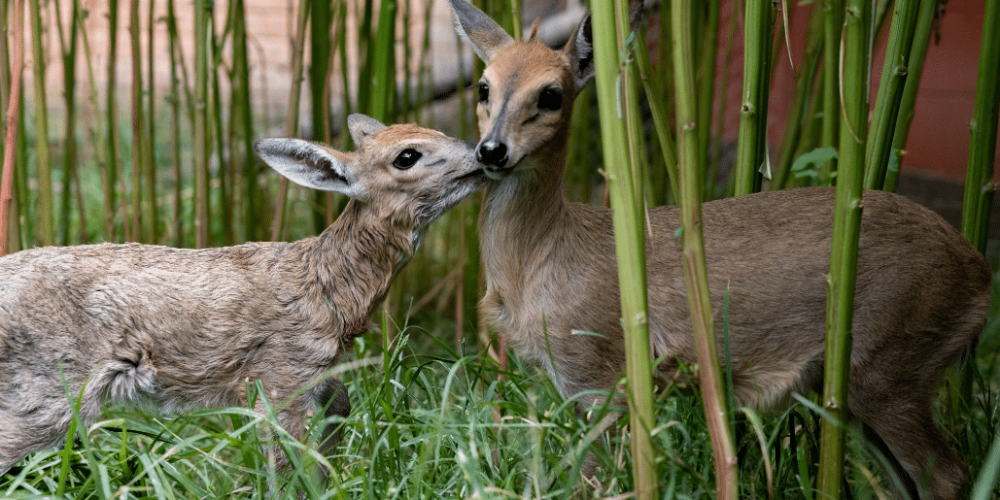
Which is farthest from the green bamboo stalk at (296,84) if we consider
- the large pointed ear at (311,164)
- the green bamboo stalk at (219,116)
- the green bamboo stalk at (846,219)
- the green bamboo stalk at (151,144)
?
the green bamboo stalk at (846,219)

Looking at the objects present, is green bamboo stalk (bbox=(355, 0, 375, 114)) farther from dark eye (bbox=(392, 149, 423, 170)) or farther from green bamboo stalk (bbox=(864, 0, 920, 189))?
green bamboo stalk (bbox=(864, 0, 920, 189))

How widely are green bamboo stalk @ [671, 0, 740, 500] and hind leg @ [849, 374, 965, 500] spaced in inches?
30.5

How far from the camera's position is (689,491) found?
2250mm

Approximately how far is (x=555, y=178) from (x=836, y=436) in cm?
112

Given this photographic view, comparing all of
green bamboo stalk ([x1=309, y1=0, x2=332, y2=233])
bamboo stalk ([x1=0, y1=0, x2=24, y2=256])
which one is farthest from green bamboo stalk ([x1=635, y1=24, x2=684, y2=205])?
bamboo stalk ([x1=0, y1=0, x2=24, y2=256])

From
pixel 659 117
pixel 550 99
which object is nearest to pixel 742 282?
pixel 659 117

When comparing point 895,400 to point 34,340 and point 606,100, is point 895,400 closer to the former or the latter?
point 606,100

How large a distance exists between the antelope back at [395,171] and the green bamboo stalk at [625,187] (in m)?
1.11

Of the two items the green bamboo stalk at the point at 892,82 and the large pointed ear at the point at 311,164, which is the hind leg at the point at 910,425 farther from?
the large pointed ear at the point at 311,164

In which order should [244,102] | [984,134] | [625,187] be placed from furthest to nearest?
1. [244,102]
2. [984,134]
3. [625,187]

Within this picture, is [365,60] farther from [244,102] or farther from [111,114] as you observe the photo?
[111,114]

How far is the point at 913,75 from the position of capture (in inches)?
108

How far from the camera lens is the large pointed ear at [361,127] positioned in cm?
305

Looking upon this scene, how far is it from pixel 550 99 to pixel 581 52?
231 mm
